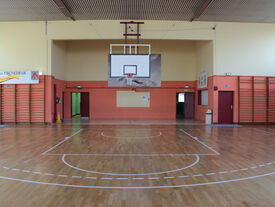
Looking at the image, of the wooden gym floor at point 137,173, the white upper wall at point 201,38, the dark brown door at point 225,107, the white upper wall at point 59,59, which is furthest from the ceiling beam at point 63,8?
the dark brown door at point 225,107

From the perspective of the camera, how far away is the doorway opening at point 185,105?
16.6m

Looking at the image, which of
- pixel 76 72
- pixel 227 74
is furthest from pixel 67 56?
pixel 227 74

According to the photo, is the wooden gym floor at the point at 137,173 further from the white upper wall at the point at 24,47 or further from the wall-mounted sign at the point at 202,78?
the wall-mounted sign at the point at 202,78

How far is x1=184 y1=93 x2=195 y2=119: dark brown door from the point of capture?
54.3ft

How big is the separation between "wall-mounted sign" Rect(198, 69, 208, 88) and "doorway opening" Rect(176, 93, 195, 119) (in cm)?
149

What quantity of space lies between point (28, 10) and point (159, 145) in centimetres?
662

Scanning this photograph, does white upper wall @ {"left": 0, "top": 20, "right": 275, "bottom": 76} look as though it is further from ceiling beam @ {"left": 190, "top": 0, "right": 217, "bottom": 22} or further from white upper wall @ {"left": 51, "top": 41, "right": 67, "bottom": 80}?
ceiling beam @ {"left": 190, "top": 0, "right": 217, "bottom": 22}

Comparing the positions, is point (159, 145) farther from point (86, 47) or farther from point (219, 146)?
point (86, 47)

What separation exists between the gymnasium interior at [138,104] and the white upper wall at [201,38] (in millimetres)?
57

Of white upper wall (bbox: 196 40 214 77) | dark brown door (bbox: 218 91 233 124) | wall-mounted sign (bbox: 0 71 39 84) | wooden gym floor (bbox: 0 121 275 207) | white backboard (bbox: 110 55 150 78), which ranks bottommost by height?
wooden gym floor (bbox: 0 121 275 207)

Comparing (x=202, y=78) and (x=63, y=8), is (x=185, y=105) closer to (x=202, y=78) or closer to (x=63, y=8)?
(x=202, y=78)

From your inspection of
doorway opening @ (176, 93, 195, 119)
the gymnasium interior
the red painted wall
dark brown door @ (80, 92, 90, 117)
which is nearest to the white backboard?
the gymnasium interior

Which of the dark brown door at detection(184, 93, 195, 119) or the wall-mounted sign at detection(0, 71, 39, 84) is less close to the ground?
the wall-mounted sign at detection(0, 71, 39, 84)

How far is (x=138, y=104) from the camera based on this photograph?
16.2 metres
